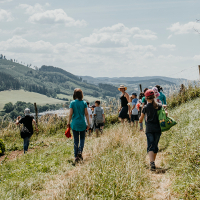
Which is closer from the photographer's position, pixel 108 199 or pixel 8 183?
pixel 108 199

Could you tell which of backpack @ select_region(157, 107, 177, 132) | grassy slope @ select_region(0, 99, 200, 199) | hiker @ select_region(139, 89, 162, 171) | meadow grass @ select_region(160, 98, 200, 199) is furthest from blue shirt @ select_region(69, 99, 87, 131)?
meadow grass @ select_region(160, 98, 200, 199)

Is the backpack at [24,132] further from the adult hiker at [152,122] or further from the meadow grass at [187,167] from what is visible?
the meadow grass at [187,167]

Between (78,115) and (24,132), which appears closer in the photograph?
(78,115)

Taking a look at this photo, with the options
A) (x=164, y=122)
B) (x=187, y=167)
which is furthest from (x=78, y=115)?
(x=187, y=167)

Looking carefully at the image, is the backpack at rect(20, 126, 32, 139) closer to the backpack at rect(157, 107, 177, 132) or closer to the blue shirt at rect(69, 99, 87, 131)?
the blue shirt at rect(69, 99, 87, 131)

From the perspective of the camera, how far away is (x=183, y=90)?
42.1 ft

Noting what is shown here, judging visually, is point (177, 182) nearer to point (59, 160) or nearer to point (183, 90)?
point (59, 160)

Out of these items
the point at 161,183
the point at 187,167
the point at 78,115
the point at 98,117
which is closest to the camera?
the point at 187,167

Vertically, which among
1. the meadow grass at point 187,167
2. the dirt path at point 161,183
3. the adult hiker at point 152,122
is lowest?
the dirt path at point 161,183

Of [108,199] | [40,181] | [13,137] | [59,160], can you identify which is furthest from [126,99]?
[13,137]

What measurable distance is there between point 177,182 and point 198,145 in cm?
100

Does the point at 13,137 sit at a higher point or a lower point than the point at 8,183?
lower

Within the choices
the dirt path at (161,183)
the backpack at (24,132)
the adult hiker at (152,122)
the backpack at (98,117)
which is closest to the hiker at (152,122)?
the adult hiker at (152,122)

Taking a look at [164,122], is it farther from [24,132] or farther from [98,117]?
[24,132]
